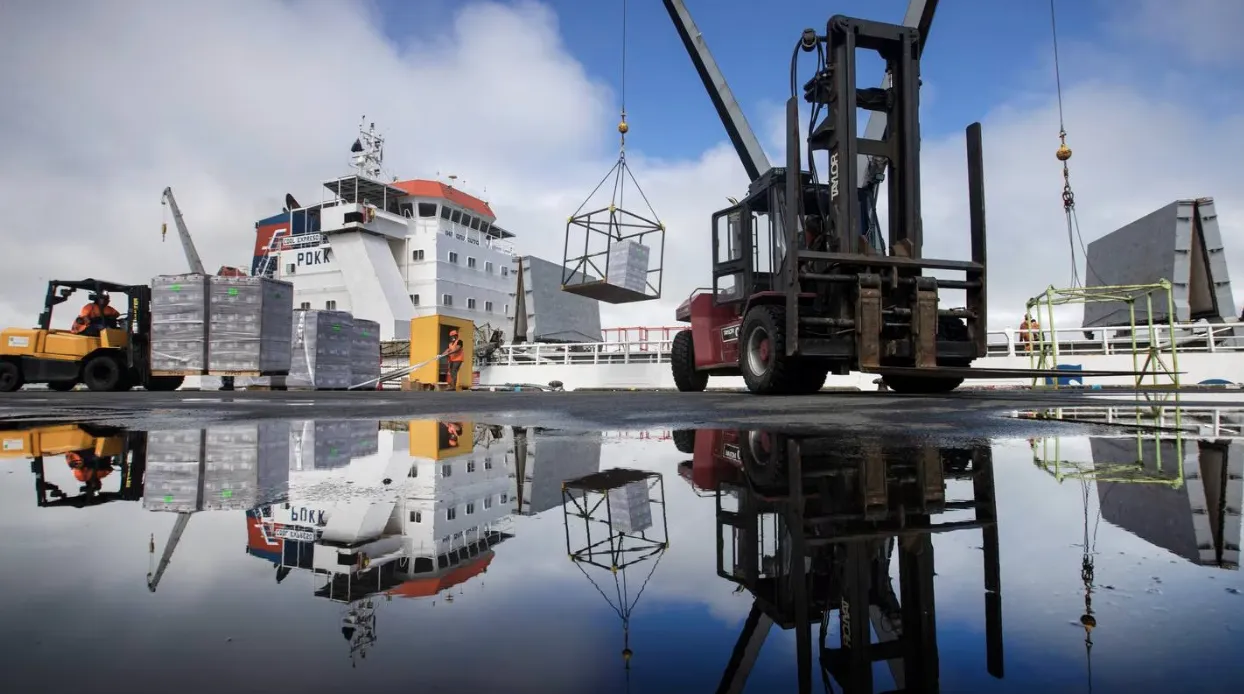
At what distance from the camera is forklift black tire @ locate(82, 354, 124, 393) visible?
56.2 feet

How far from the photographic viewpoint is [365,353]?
71.2 ft

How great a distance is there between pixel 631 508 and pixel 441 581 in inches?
28.7

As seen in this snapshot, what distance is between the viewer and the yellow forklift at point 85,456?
A: 6.92ft

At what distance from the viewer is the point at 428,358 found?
2202 cm

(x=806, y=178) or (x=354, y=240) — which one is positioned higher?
(x=354, y=240)

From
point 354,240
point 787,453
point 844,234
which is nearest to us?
point 787,453

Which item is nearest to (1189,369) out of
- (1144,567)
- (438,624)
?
(1144,567)

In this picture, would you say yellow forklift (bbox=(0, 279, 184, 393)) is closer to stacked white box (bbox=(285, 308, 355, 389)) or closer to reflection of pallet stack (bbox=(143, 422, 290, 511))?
stacked white box (bbox=(285, 308, 355, 389))

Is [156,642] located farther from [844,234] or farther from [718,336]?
[718,336]

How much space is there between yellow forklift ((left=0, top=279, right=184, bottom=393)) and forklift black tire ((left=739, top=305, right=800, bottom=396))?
52.3 ft

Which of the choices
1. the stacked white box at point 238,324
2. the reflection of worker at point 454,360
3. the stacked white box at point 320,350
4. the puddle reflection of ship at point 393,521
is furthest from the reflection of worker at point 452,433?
the stacked white box at point 320,350

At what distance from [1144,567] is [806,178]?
25.0 ft

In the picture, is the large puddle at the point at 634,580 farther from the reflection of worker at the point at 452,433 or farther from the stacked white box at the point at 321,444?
the reflection of worker at the point at 452,433

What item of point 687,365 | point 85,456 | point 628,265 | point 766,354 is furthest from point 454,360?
point 85,456
